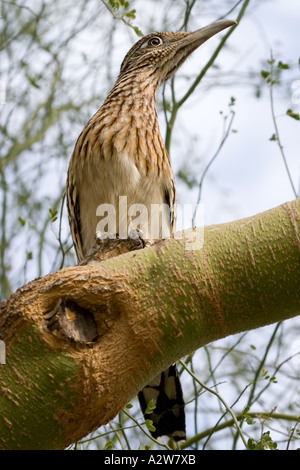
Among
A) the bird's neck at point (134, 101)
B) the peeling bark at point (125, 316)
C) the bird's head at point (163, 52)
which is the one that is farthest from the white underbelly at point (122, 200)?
the peeling bark at point (125, 316)

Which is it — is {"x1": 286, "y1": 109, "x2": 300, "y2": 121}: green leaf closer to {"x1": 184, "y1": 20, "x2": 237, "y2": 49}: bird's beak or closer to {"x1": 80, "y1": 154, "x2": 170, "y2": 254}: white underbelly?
{"x1": 184, "y1": 20, "x2": 237, "y2": 49}: bird's beak

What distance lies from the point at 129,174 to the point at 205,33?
1129mm

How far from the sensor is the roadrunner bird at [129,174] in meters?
3.44

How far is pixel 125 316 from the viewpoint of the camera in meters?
2.31

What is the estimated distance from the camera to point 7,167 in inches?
237

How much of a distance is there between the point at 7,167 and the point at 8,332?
395 centimetres

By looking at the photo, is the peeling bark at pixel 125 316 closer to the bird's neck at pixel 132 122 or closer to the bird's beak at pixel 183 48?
the bird's neck at pixel 132 122

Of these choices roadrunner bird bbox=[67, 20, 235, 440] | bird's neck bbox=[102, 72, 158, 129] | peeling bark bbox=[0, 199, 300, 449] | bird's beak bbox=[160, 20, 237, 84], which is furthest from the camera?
bird's beak bbox=[160, 20, 237, 84]

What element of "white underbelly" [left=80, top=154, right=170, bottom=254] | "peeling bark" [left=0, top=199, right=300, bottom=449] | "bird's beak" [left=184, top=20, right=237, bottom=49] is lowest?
"peeling bark" [left=0, top=199, right=300, bottom=449]

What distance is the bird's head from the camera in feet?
14.1

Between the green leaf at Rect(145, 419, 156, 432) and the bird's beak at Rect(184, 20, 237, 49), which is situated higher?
the bird's beak at Rect(184, 20, 237, 49)

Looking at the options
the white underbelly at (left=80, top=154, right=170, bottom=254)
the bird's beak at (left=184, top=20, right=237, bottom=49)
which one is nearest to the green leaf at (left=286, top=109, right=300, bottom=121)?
the bird's beak at (left=184, top=20, right=237, bottom=49)

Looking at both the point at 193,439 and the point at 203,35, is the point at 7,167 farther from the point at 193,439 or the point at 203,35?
the point at 193,439
